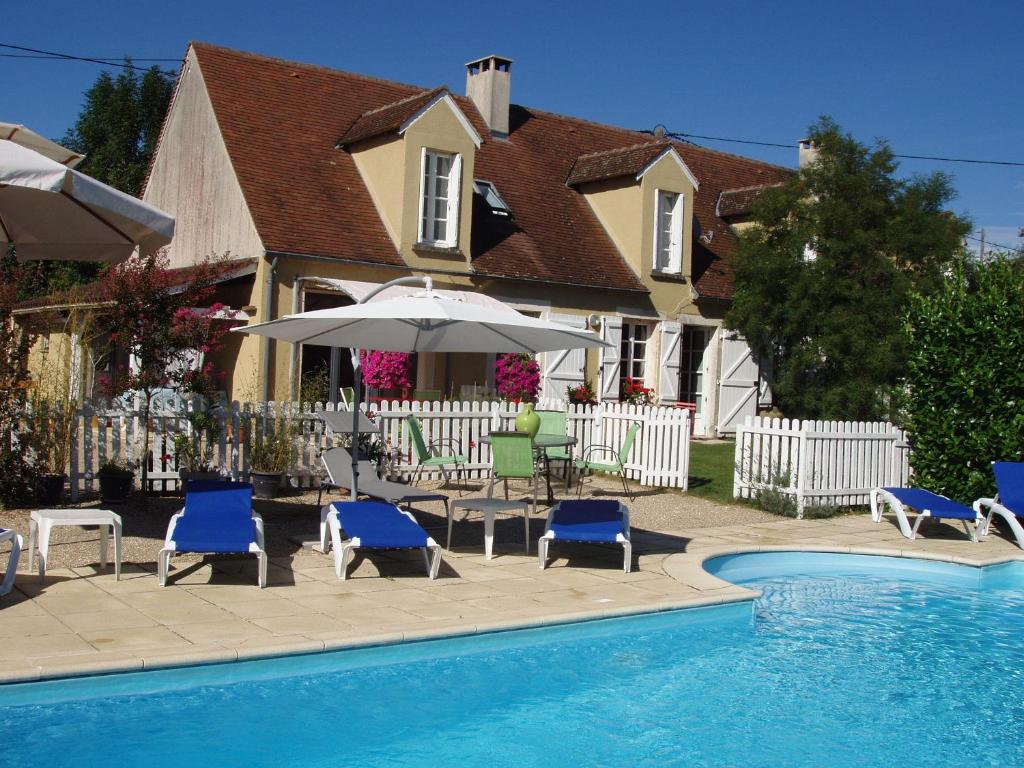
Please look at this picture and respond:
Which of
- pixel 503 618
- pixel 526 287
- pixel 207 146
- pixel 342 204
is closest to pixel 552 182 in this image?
pixel 526 287

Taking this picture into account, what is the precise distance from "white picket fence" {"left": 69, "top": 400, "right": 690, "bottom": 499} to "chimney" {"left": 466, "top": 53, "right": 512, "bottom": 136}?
8316mm

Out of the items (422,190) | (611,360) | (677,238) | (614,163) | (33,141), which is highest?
(614,163)

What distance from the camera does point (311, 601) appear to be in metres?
7.40

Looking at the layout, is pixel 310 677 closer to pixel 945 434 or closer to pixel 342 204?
pixel 945 434

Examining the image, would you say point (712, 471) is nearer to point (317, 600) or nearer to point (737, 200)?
point (737, 200)

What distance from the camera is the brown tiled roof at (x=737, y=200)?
23203 mm

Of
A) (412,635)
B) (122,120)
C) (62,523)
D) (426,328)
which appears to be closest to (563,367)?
(426,328)

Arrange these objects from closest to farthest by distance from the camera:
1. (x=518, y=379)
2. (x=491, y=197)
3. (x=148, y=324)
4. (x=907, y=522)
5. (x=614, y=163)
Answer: (x=148, y=324)
(x=907, y=522)
(x=518, y=379)
(x=491, y=197)
(x=614, y=163)

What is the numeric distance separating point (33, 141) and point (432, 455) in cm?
760

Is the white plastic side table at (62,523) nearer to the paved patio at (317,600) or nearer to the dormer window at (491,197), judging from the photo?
the paved patio at (317,600)

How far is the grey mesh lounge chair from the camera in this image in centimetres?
961

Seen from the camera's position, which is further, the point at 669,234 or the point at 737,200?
the point at 737,200

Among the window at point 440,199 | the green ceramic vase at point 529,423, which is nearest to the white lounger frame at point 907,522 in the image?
the green ceramic vase at point 529,423

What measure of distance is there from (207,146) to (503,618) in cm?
1316
